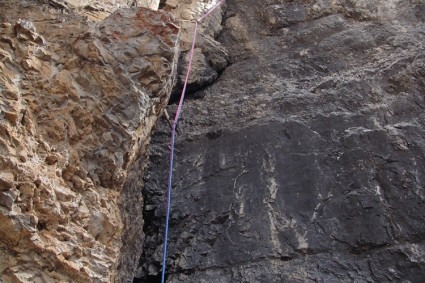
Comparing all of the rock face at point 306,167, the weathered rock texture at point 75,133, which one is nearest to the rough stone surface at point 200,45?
the rock face at point 306,167

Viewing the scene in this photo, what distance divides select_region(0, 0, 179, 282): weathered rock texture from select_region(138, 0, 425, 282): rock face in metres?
0.68

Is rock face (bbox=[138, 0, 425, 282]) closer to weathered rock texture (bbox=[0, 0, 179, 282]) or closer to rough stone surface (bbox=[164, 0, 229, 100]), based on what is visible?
rough stone surface (bbox=[164, 0, 229, 100])

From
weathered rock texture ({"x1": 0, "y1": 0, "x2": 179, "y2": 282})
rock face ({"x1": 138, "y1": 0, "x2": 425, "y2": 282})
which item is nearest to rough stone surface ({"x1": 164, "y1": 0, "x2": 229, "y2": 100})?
rock face ({"x1": 138, "y1": 0, "x2": 425, "y2": 282})

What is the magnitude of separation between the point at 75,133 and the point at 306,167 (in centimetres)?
242

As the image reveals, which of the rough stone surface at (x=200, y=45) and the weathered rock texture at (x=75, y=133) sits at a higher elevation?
the rough stone surface at (x=200, y=45)

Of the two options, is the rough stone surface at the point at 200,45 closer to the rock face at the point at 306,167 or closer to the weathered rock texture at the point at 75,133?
the rock face at the point at 306,167

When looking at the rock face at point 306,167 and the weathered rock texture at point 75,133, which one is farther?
the rock face at point 306,167

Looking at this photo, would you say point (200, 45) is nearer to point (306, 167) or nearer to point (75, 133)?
point (306, 167)

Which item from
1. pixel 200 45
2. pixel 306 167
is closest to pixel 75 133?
pixel 306 167

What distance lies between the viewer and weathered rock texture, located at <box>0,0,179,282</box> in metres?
3.34

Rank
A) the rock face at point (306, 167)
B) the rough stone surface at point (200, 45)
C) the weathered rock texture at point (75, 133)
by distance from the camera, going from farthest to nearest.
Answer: the rough stone surface at point (200, 45), the rock face at point (306, 167), the weathered rock texture at point (75, 133)

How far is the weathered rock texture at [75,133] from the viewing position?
334cm

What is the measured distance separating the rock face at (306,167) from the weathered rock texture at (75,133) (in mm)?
677

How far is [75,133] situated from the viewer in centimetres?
408
